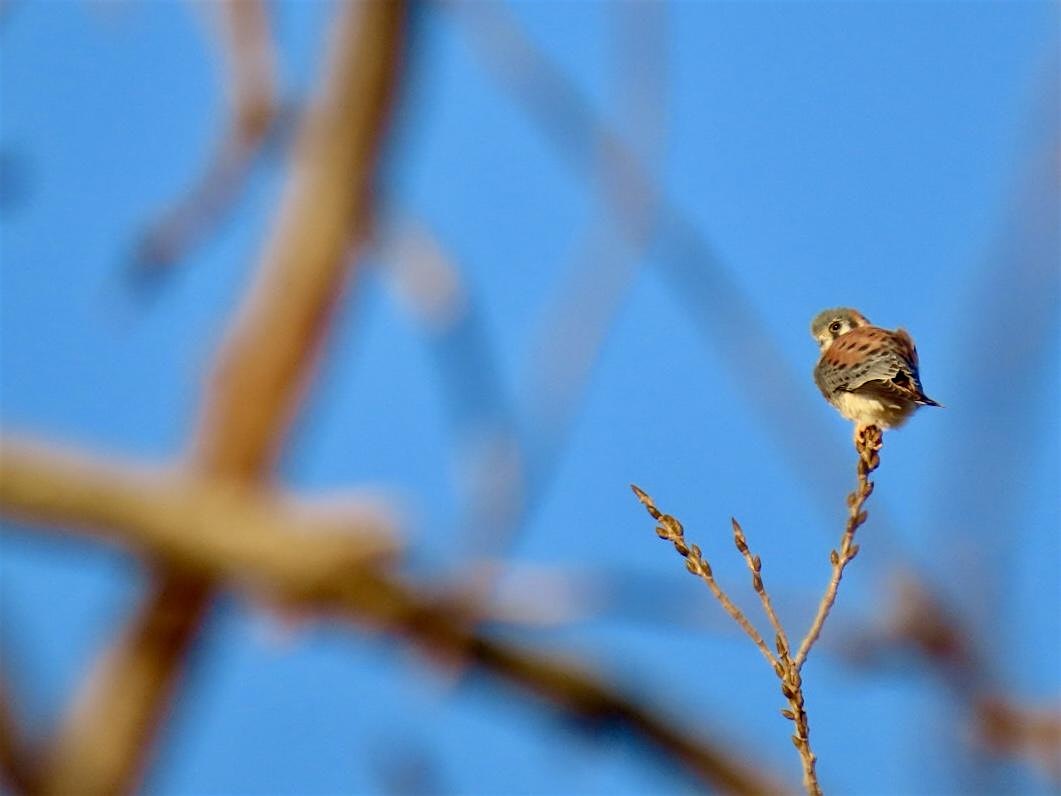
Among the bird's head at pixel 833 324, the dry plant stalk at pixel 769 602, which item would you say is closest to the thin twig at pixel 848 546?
the dry plant stalk at pixel 769 602

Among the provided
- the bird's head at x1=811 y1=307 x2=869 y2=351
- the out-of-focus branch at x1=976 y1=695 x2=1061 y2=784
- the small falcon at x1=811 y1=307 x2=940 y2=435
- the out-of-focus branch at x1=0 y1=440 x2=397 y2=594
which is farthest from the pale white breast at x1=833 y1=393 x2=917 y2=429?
the out-of-focus branch at x1=0 y1=440 x2=397 y2=594

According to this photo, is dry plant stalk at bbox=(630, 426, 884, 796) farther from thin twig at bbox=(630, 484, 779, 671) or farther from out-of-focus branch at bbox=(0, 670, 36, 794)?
out-of-focus branch at bbox=(0, 670, 36, 794)

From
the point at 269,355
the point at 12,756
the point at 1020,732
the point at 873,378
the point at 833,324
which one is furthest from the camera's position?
the point at 833,324

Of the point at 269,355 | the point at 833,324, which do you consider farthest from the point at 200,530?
the point at 833,324

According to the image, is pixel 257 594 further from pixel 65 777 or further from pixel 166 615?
pixel 166 615

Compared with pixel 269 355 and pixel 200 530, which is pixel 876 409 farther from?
pixel 200 530

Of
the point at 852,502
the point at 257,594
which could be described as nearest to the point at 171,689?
the point at 257,594
